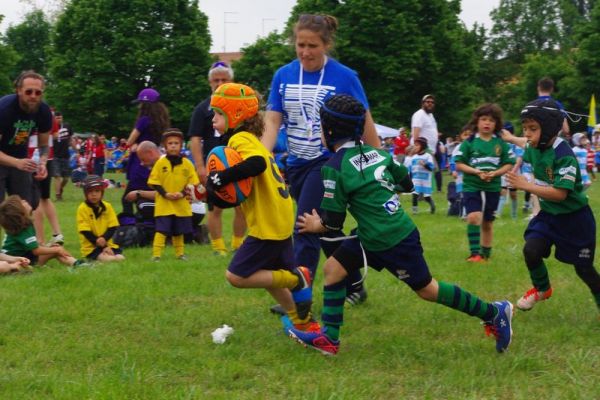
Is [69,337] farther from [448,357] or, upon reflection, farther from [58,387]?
[448,357]

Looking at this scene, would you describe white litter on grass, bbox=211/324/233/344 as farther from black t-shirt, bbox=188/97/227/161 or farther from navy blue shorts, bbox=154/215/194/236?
navy blue shorts, bbox=154/215/194/236

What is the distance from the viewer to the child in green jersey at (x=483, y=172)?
8.92 meters

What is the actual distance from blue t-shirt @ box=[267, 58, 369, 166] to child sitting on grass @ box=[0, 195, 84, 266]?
3.60 m

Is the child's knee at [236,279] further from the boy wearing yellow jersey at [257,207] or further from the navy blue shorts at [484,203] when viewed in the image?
the navy blue shorts at [484,203]

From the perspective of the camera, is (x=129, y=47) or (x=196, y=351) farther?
(x=129, y=47)

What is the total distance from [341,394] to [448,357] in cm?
106

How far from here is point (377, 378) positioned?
4410 millimetres

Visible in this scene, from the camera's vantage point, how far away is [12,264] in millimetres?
8062

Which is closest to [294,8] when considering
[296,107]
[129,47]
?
[129,47]

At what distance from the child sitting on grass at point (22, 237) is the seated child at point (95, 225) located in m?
0.33

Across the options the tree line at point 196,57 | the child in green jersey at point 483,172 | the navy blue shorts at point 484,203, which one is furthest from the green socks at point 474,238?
the tree line at point 196,57

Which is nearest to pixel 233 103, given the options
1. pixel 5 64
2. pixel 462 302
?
pixel 462 302

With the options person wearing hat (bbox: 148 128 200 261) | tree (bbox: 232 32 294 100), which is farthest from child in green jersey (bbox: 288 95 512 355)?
tree (bbox: 232 32 294 100)

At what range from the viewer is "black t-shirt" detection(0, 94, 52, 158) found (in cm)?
830
